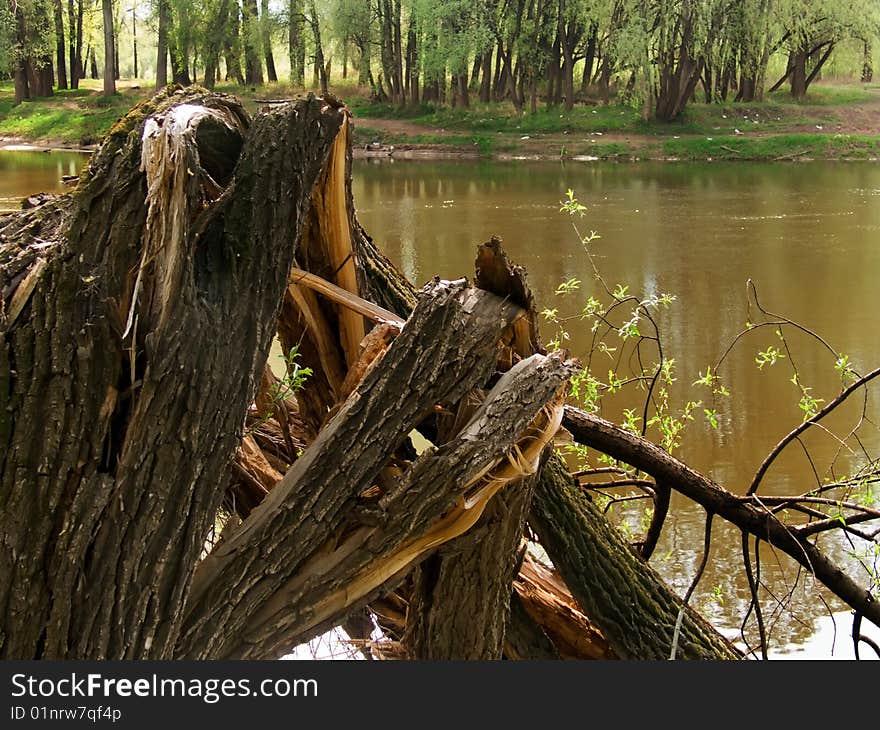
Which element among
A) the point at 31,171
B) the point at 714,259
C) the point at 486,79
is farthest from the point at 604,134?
the point at 714,259

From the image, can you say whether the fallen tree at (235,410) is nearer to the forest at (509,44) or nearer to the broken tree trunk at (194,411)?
the broken tree trunk at (194,411)

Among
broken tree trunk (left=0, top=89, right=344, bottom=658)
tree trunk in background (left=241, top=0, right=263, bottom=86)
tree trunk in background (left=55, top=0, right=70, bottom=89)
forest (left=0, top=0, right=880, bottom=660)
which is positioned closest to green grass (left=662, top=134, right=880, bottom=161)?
tree trunk in background (left=241, top=0, right=263, bottom=86)

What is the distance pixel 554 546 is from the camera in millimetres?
2971

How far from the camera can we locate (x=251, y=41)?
108ft

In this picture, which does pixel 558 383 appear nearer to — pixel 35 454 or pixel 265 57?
pixel 35 454

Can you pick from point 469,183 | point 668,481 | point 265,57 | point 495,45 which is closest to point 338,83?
point 265,57

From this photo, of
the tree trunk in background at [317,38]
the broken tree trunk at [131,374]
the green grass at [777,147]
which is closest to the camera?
the broken tree trunk at [131,374]

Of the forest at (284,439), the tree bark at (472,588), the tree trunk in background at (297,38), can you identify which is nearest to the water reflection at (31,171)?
the tree trunk in background at (297,38)

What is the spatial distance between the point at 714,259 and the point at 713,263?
26 cm

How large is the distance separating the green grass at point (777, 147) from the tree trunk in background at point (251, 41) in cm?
1323

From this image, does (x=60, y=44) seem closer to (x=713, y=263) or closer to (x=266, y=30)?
(x=266, y=30)

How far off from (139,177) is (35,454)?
0.54 meters

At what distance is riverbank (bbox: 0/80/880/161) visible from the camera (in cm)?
2633

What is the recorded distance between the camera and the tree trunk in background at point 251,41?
33062mm
